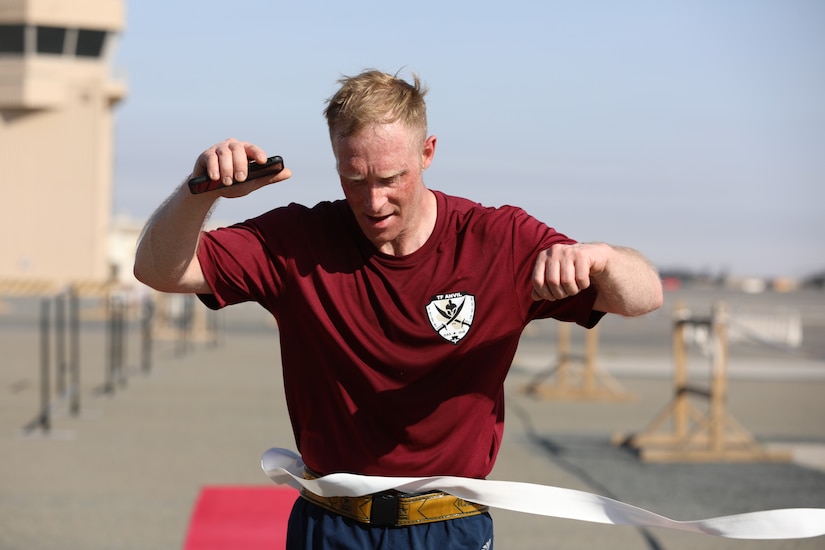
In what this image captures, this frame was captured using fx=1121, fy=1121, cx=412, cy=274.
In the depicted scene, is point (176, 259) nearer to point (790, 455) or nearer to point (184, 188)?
point (184, 188)

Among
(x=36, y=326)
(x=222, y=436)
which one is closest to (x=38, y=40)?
(x=36, y=326)

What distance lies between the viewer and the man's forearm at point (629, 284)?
3.21m

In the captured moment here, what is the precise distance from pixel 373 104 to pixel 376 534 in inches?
52.7

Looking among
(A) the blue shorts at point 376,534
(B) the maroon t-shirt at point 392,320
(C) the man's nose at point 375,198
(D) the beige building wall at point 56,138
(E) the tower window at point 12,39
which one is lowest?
(A) the blue shorts at point 376,534

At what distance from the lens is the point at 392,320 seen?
11.0ft

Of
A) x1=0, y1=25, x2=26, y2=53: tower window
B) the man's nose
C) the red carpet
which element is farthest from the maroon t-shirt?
x1=0, y1=25, x2=26, y2=53: tower window

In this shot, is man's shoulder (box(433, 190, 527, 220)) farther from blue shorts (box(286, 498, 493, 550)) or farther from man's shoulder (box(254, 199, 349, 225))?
blue shorts (box(286, 498, 493, 550))

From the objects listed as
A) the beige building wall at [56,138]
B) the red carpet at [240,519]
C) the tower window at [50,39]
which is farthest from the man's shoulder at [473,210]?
the tower window at [50,39]

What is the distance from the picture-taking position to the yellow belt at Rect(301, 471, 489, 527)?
3.50 meters

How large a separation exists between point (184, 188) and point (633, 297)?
1.34 metres

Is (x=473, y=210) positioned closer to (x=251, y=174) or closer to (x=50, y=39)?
(x=251, y=174)

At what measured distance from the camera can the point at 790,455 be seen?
466 inches

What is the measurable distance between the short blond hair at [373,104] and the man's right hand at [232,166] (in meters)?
0.22

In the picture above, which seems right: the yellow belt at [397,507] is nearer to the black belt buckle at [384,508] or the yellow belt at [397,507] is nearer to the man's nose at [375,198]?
the black belt buckle at [384,508]
